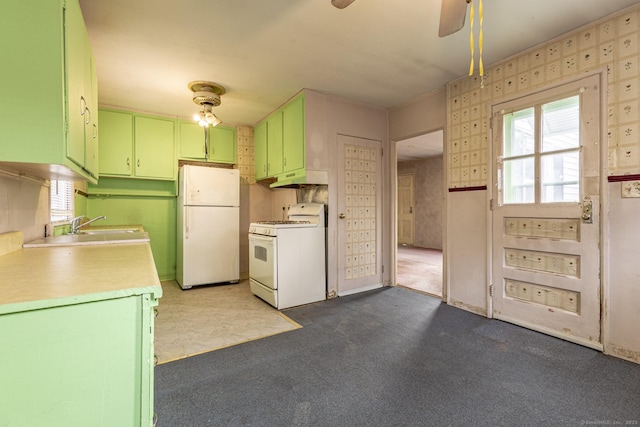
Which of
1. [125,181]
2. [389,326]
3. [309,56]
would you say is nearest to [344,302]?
[389,326]

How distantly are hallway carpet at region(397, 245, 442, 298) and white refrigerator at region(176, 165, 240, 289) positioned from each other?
8.13 feet

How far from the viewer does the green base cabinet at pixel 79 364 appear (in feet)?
2.44

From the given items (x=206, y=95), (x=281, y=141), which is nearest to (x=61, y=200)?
(x=206, y=95)

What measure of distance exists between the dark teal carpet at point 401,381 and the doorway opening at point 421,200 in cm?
331

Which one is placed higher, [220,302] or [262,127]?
[262,127]

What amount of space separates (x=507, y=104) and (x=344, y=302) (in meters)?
2.55

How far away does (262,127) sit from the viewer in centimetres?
429

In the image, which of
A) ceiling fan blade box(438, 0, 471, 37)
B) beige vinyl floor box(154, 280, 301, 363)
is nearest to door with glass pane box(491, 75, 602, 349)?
ceiling fan blade box(438, 0, 471, 37)

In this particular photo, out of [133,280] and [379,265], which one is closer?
[133,280]

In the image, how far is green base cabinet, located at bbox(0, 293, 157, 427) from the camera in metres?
0.74

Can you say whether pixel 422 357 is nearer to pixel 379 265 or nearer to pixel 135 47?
pixel 379 265

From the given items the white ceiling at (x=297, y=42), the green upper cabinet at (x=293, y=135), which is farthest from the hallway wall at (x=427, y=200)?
the green upper cabinet at (x=293, y=135)

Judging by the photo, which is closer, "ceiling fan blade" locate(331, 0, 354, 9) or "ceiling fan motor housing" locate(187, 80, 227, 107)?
"ceiling fan blade" locate(331, 0, 354, 9)

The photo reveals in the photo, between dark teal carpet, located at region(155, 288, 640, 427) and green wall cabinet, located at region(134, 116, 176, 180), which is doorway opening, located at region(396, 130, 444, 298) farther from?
green wall cabinet, located at region(134, 116, 176, 180)
